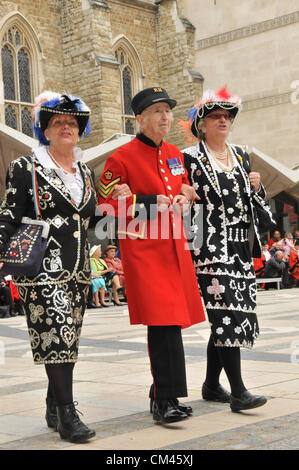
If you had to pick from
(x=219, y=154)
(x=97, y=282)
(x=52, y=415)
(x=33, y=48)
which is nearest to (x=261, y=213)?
(x=219, y=154)

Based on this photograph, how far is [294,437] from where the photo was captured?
143 inches

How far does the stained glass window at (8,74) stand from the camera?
23.6m

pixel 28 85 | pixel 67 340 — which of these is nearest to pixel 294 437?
pixel 67 340

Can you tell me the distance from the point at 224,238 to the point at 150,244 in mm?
506

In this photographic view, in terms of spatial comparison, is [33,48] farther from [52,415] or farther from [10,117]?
[52,415]

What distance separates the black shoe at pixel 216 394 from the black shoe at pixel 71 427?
1.13 m

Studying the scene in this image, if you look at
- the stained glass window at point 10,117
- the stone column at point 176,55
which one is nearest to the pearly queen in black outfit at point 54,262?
the stained glass window at point 10,117

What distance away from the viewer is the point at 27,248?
3990mm

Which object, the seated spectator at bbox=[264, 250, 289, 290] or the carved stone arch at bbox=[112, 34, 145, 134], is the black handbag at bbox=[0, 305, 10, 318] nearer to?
the seated spectator at bbox=[264, 250, 289, 290]

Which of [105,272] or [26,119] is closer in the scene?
[105,272]

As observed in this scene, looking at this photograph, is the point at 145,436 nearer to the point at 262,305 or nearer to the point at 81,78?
the point at 262,305

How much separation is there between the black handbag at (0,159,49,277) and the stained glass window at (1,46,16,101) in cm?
2016

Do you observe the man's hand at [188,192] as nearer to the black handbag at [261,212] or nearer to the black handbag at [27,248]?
the black handbag at [261,212]

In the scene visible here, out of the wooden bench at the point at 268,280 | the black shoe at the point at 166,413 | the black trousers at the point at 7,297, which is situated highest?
the black trousers at the point at 7,297
